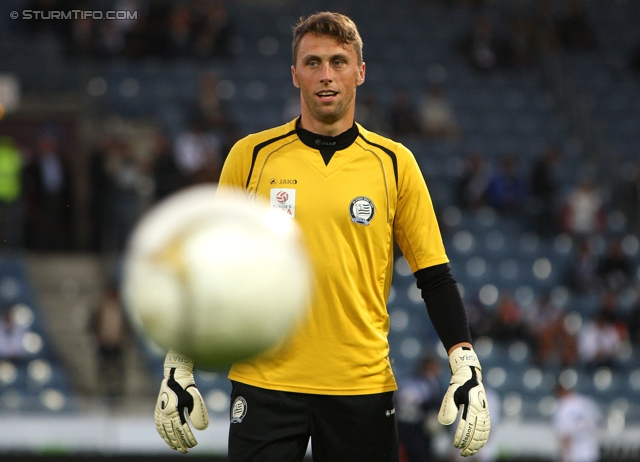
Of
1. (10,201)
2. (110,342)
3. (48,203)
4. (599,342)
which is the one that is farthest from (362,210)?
(599,342)

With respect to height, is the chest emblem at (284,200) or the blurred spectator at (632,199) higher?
the blurred spectator at (632,199)

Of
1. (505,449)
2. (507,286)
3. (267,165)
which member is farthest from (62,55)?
(267,165)

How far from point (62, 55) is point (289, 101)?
12.0 ft

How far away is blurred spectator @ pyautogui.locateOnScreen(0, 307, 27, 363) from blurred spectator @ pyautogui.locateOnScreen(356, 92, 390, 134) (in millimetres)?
5185

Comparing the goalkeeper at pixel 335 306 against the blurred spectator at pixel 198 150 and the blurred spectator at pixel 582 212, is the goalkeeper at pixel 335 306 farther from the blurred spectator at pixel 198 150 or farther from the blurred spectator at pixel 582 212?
the blurred spectator at pixel 582 212

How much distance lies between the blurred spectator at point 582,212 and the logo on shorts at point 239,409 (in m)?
12.2

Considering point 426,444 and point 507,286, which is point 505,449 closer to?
point 426,444

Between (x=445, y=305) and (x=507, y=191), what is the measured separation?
39.2 feet

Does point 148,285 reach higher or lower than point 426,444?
higher

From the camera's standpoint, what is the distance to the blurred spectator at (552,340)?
14203mm

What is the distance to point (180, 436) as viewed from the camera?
4168mm

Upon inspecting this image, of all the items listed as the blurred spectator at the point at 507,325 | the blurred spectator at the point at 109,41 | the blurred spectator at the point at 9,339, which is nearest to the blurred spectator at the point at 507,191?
the blurred spectator at the point at 507,325

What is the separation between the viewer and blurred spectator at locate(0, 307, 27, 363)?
12.6 metres

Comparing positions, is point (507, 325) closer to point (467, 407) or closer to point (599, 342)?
point (599, 342)
